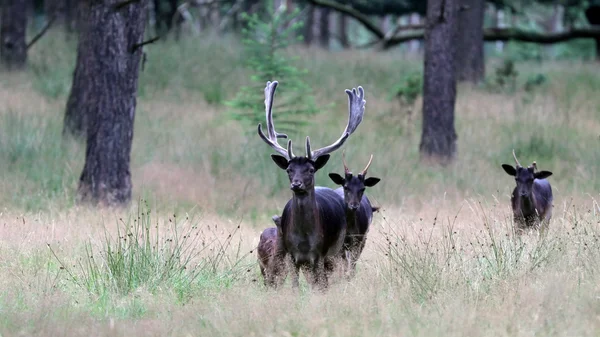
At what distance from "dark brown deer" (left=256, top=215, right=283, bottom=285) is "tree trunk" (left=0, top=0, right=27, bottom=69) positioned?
16060 millimetres

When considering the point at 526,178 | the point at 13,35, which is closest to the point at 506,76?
the point at 13,35

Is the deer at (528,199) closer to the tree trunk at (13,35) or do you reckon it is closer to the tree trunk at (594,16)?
the tree trunk at (13,35)

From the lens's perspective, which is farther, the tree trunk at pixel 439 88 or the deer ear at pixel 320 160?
the tree trunk at pixel 439 88

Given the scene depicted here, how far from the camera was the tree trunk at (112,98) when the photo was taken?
13328 millimetres

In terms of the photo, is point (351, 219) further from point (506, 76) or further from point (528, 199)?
point (506, 76)

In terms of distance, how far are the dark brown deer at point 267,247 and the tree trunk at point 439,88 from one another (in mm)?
8251

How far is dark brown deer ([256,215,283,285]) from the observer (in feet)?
30.8

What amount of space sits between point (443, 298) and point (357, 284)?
0.95 metres

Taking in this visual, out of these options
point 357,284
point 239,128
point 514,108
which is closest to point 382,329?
point 357,284

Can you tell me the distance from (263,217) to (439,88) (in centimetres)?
539

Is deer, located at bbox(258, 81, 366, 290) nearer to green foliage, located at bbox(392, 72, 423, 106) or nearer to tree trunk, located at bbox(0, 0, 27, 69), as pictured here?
green foliage, located at bbox(392, 72, 423, 106)

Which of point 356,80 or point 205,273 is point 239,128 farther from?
point 205,273

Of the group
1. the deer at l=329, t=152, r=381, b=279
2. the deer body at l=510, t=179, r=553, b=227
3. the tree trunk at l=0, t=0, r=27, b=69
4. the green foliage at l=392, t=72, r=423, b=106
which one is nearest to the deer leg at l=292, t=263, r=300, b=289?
the deer at l=329, t=152, r=381, b=279

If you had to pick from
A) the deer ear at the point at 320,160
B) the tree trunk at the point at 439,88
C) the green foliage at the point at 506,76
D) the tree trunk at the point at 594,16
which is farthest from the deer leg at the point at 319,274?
the tree trunk at the point at 594,16
